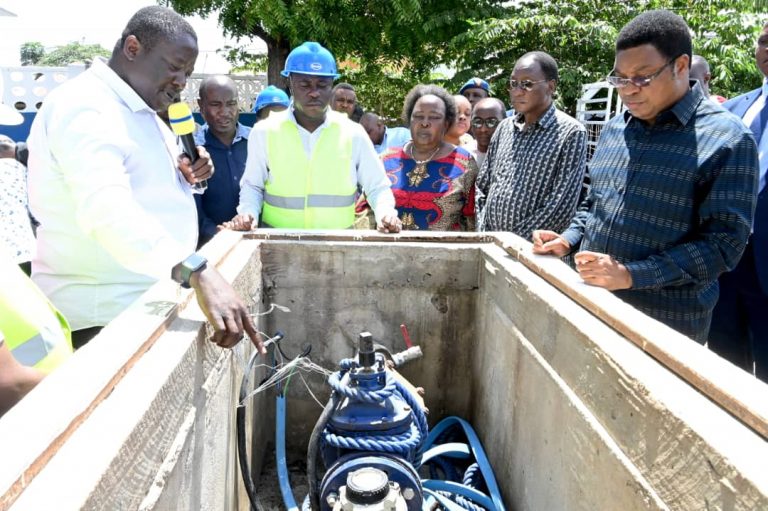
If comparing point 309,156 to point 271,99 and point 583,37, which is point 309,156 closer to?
point 271,99

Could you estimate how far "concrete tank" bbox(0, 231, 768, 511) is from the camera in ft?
3.35

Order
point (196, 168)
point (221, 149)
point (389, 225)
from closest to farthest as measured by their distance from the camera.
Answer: point (196, 168) → point (389, 225) → point (221, 149)

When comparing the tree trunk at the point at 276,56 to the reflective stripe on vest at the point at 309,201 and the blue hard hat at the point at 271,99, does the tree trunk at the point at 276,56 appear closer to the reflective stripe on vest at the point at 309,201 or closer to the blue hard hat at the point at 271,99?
the blue hard hat at the point at 271,99

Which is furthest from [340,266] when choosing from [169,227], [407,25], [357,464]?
[407,25]

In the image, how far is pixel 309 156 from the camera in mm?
3086

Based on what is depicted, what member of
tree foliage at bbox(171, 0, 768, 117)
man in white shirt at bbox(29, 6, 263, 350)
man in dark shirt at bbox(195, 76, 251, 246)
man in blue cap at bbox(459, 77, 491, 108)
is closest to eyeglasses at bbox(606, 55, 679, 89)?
man in white shirt at bbox(29, 6, 263, 350)

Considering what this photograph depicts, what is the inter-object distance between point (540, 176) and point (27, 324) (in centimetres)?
231

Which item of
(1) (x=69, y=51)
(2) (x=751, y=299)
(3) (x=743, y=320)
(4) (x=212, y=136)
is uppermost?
(1) (x=69, y=51)

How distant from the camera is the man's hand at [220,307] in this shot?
1486mm

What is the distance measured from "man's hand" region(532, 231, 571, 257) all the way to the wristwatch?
1.35m

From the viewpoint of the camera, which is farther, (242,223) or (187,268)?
(242,223)

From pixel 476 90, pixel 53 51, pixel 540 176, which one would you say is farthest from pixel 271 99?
pixel 53 51

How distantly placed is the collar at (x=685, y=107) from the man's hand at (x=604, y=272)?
0.53 m

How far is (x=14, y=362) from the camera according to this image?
44.6 inches
